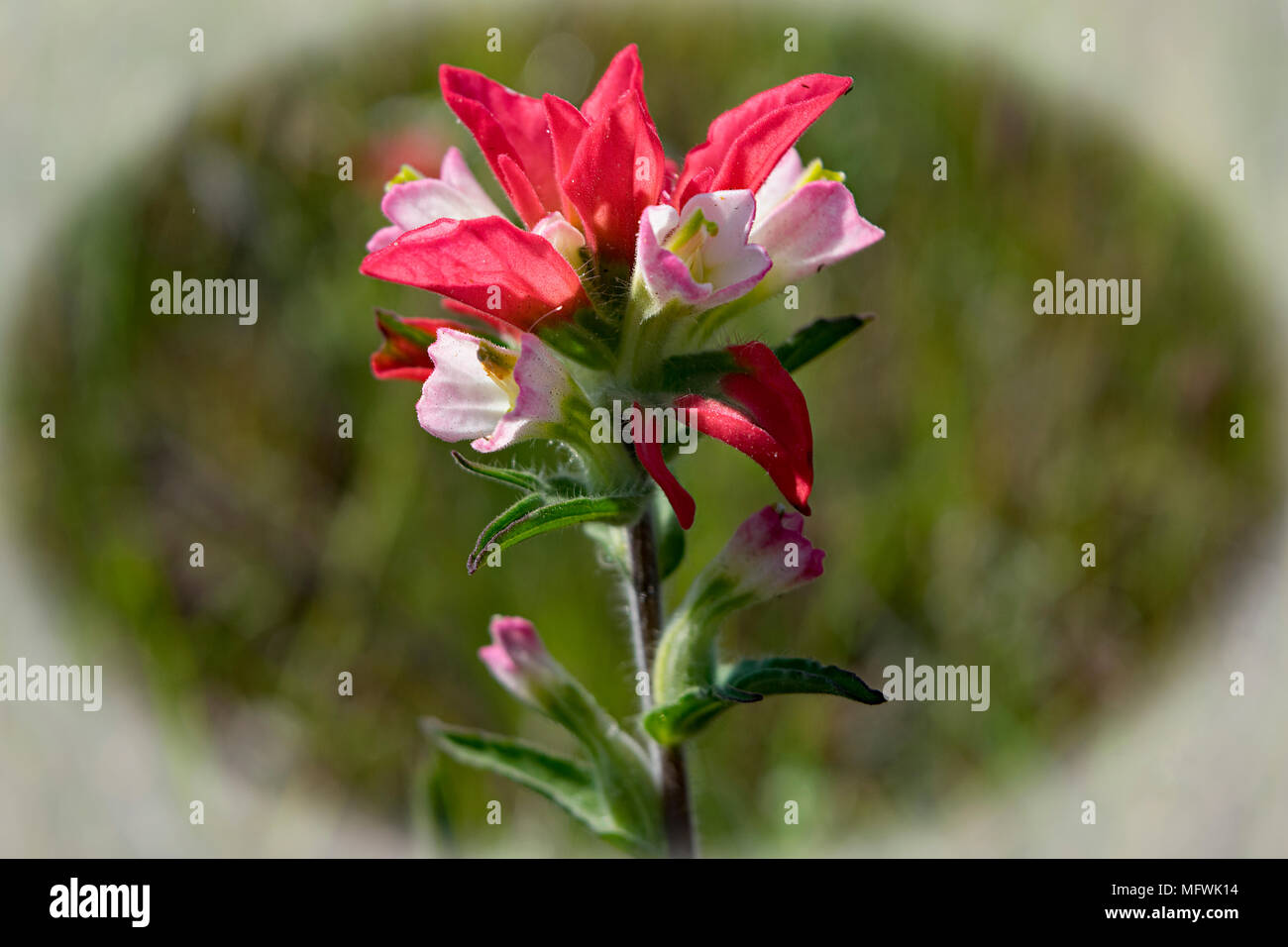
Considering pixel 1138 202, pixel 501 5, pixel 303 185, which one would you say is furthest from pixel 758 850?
pixel 501 5

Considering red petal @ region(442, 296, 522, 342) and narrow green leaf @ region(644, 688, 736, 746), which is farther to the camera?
narrow green leaf @ region(644, 688, 736, 746)

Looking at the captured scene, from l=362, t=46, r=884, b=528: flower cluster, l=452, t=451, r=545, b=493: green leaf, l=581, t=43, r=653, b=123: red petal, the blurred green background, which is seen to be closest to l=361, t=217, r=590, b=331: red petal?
l=362, t=46, r=884, b=528: flower cluster

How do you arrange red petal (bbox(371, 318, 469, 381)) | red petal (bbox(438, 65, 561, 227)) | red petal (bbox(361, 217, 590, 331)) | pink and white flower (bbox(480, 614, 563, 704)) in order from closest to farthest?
red petal (bbox(361, 217, 590, 331))
red petal (bbox(438, 65, 561, 227))
red petal (bbox(371, 318, 469, 381))
pink and white flower (bbox(480, 614, 563, 704))

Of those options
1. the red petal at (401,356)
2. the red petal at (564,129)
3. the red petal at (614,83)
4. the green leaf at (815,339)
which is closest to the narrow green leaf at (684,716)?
the green leaf at (815,339)

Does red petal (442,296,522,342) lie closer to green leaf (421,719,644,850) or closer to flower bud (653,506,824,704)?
flower bud (653,506,824,704)

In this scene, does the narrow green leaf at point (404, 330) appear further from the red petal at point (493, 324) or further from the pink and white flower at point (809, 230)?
the pink and white flower at point (809, 230)

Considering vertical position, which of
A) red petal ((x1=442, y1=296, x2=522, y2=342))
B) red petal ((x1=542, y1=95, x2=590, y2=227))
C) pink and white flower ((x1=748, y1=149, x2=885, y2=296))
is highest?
red petal ((x1=542, y1=95, x2=590, y2=227))

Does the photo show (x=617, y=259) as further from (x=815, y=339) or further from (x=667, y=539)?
(x=667, y=539)
